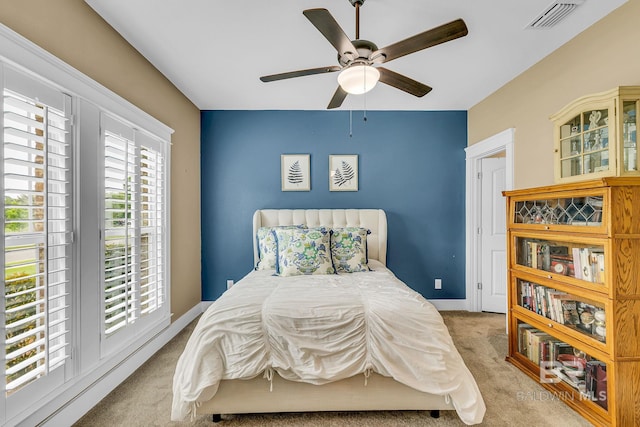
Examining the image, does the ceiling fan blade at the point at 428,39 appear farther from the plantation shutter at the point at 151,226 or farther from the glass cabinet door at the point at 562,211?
the plantation shutter at the point at 151,226

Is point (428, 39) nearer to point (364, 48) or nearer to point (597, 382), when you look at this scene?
point (364, 48)

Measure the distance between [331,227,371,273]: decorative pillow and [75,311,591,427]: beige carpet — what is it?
1251 mm

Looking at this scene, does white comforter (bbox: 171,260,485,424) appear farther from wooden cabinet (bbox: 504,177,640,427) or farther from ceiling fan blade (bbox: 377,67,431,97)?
ceiling fan blade (bbox: 377,67,431,97)

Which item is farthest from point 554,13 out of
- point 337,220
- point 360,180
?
point 337,220

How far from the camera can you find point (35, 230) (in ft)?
5.23

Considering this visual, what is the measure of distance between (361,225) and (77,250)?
277cm

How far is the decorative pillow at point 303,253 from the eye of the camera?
2.78 m

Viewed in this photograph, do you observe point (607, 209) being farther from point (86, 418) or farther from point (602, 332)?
point (86, 418)

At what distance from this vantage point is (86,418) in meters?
1.90

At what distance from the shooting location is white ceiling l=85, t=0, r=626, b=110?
1979 millimetres

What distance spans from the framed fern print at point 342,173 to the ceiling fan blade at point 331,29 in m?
2.12

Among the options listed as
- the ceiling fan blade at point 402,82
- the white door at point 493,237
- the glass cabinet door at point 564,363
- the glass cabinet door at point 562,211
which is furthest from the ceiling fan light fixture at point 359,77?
the white door at point 493,237

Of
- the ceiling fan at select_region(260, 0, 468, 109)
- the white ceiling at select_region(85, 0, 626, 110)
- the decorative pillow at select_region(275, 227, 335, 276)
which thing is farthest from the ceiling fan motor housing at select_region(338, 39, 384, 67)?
the decorative pillow at select_region(275, 227, 335, 276)

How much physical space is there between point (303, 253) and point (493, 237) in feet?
8.45
